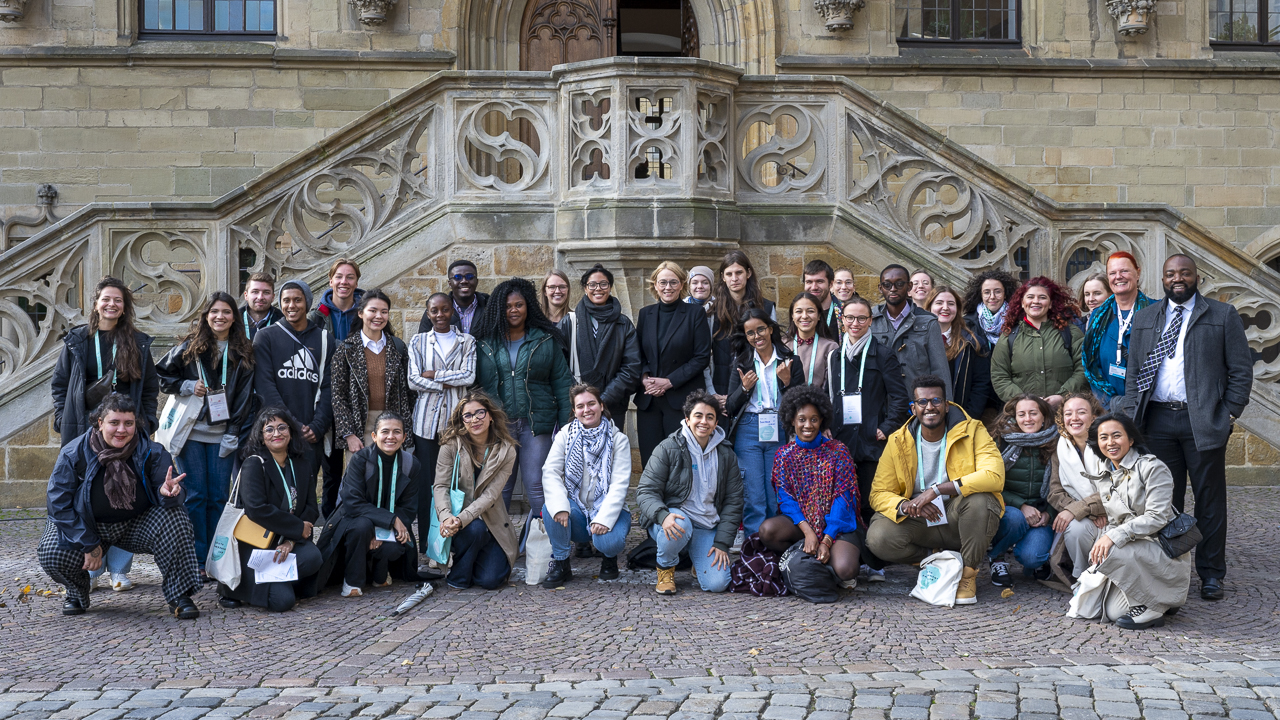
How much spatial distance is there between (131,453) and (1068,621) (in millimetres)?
5100

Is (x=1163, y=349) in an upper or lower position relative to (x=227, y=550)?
upper

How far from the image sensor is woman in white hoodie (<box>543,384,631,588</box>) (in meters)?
7.48

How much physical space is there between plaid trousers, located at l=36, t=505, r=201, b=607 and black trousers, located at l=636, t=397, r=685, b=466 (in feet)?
9.52

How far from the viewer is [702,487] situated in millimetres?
7414

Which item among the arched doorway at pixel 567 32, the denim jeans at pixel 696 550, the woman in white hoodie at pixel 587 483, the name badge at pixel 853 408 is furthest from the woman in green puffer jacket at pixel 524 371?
the arched doorway at pixel 567 32

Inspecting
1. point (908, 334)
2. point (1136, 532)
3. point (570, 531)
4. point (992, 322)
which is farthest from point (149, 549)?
point (992, 322)

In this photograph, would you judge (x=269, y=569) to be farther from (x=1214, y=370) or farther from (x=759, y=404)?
(x=1214, y=370)

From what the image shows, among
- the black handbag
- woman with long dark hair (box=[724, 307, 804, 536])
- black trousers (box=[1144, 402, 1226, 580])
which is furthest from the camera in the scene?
woman with long dark hair (box=[724, 307, 804, 536])

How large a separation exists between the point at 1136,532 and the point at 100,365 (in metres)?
5.95

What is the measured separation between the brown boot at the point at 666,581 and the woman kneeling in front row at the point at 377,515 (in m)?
1.49

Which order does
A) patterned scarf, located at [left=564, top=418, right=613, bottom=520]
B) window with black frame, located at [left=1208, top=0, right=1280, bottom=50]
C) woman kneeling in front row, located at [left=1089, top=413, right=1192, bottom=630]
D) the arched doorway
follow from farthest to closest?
window with black frame, located at [left=1208, top=0, right=1280, bottom=50] → the arched doorway → patterned scarf, located at [left=564, top=418, right=613, bottom=520] → woman kneeling in front row, located at [left=1089, top=413, right=1192, bottom=630]

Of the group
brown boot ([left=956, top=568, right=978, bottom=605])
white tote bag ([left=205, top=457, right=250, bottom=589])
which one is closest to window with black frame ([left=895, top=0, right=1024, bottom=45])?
brown boot ([left=956, top=568, right=978, bottom=605])

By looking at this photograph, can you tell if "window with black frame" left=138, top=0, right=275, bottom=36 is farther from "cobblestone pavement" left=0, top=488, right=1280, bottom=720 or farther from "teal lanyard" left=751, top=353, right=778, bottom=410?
"teal lanyard" left=751, top=353, right=778, bottom=410

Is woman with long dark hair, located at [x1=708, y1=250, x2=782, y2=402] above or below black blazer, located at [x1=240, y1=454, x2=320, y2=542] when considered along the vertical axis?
above
